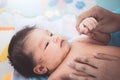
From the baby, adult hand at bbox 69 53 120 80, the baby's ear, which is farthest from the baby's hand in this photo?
the baby's ear

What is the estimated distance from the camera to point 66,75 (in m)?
0.92

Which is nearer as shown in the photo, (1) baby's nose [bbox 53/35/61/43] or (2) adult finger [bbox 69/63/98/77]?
(2) adult finger [bbox 69/63/98/77]

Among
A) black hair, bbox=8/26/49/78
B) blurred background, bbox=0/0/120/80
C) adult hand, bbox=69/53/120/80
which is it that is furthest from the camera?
blurred background, bbox=0/0/120/80

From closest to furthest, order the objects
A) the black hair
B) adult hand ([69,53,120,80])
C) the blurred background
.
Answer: adult hand ([69,53,120,80]) → the black hair → the blurred background

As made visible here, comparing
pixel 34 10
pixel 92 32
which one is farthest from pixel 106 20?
pixel 34 10

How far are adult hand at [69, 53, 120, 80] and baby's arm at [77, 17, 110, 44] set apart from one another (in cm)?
10

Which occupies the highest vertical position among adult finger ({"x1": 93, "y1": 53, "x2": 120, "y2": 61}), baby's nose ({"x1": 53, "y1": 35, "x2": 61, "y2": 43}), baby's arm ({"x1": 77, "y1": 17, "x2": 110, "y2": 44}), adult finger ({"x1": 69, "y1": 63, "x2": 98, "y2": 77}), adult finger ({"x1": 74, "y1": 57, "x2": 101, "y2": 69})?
Result: baby's arm ({"x1": 77, "y1": 17, "x2": 110, "y2": 44})

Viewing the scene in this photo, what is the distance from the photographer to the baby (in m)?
0.94

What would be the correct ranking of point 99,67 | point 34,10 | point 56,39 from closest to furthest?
1. point 99,67
2. point 56,39
3. point 34,10

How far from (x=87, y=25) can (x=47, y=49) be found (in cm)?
18

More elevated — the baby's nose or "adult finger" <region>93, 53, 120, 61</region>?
the baby's nose

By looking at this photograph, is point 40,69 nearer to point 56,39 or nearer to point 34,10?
point 56,39

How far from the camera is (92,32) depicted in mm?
978

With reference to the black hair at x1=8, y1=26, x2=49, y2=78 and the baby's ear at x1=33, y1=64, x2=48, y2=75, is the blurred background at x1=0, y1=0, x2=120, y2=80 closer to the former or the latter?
the black hair at x1=8, y1=26, x2=49, y2=78
